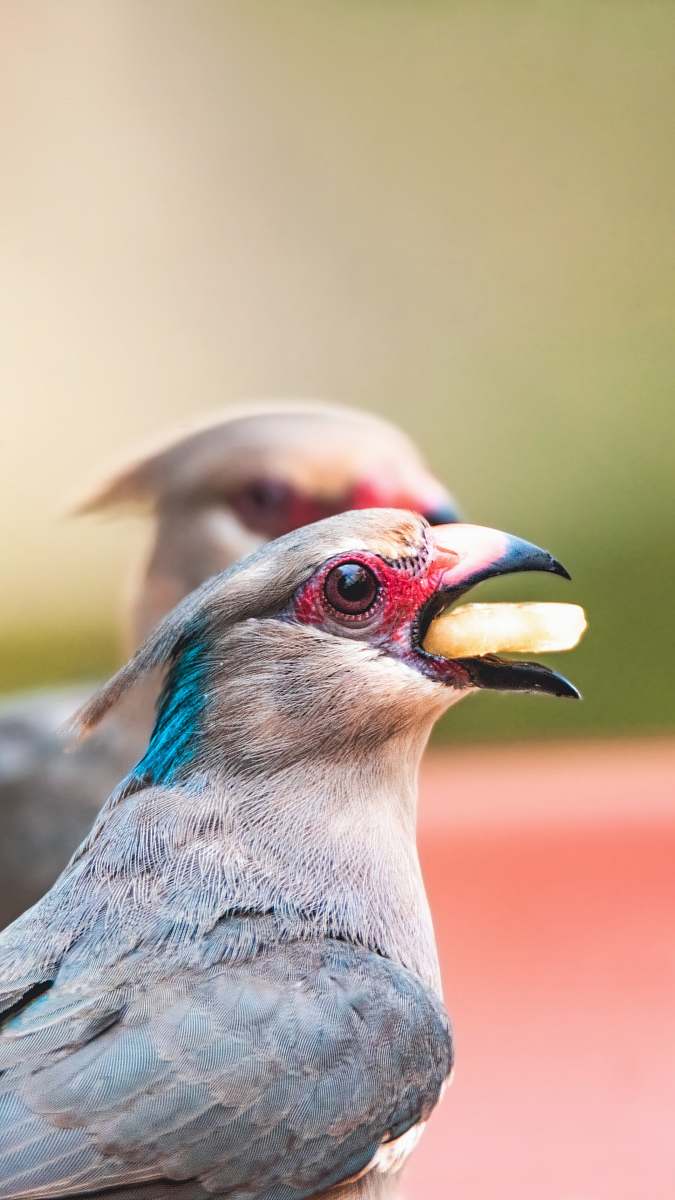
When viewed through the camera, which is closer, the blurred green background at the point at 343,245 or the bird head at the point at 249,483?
the bird head at the point at 249,483

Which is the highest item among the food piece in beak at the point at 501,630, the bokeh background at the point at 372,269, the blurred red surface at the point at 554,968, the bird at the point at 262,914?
the bokeh background at the point at 372,269

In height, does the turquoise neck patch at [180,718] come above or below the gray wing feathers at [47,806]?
above

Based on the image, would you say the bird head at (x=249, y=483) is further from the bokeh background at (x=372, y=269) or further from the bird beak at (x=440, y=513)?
the bokeh background at (x=372, y=269)

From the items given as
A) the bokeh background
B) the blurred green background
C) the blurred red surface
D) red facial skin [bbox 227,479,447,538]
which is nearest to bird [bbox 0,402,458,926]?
red facial skin [bbox 227,479,447,538]

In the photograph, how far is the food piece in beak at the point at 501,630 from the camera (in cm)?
102

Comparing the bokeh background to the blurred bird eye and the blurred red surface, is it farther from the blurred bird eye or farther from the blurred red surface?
the blurred bird eye

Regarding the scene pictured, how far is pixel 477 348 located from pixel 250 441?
1.56 meters

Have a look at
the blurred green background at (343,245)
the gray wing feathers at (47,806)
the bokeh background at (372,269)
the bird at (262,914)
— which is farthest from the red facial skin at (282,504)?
the blurred green background at (343,245)

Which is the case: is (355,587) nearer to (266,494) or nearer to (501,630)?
(501,630)

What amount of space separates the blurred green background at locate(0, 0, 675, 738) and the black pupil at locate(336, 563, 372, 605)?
2.29m

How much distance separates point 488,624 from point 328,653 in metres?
0.12

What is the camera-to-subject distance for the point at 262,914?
1.01 metres

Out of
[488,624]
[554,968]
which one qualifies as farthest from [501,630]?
[554,968]

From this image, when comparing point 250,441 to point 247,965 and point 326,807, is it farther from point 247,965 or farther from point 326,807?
point 247,965
